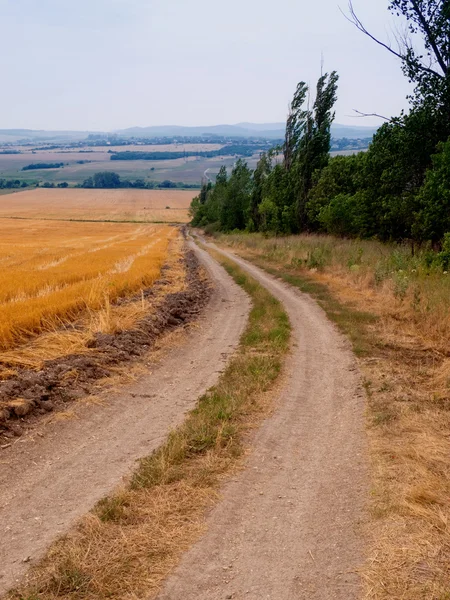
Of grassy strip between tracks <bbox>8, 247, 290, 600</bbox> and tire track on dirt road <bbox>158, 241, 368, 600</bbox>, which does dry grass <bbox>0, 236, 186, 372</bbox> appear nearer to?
grassy strip between tracks <bbox>8, 247, 290, 600</bbox>

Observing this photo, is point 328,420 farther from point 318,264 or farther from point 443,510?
point 318,264

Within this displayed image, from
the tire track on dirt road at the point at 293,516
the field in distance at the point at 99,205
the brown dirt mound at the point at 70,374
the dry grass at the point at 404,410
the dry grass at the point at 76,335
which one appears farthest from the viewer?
the field in distance at the point at 99,205

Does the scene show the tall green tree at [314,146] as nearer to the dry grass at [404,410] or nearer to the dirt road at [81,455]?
the dry grass at [404,410]

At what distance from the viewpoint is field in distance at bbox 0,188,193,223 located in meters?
126

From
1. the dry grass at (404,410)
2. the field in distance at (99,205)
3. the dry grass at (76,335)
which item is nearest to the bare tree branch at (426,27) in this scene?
the dry grass at (404,410)

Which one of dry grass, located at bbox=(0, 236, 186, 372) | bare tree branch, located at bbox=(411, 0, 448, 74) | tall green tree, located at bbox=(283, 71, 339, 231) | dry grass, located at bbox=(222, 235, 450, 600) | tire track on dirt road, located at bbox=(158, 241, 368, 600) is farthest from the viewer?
tall green tree, located at bbox=(283, 71, 339, 231)

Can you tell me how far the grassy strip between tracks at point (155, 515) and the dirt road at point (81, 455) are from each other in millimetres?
286

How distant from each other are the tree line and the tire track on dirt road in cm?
1517

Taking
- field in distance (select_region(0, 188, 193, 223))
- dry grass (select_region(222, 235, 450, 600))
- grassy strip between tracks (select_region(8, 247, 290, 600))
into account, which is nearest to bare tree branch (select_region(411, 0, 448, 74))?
dry grass (select_region(222, 235, 450, 600))

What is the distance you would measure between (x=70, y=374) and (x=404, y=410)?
610 cm

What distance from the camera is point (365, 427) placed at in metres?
8.17

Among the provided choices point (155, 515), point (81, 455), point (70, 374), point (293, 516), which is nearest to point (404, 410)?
point (293, 516)

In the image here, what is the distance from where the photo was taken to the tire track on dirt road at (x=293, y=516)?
Answer: 450cm

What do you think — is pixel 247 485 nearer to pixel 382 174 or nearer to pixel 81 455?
pixel 81 455
